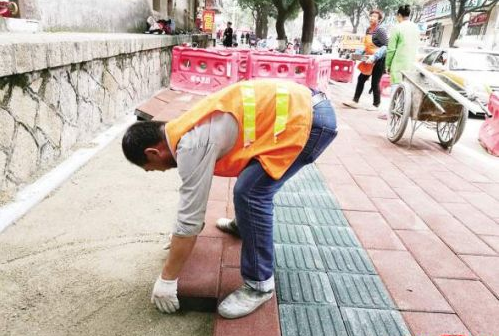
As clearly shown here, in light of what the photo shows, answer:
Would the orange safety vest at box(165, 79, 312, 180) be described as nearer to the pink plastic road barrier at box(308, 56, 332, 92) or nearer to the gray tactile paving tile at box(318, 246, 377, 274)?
the gray tactile paving tile at box(318, 246, 377, 274)

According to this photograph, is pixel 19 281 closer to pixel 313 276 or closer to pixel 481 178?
pixel 313 276

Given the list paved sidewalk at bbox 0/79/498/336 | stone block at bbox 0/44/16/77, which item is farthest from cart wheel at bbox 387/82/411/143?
stone block at bbox 0/44/16/77

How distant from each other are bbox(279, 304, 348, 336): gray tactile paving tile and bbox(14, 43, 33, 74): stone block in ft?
7.99

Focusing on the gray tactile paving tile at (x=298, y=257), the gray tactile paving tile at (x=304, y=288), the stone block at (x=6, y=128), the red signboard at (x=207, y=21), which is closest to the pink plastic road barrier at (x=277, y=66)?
the stone block at (x=6, y=128)

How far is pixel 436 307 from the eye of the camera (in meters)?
→ 2.16

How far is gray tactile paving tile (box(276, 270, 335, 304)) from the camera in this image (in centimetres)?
213

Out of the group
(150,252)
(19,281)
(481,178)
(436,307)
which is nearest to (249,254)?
(150,252)

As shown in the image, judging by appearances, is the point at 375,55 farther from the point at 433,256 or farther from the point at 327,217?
the point at 433,256

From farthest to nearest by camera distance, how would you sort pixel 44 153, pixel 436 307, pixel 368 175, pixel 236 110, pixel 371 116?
pixel 371 116
pixel 368 175
pixel 44 153
pixel 436 307
pixel 236 110

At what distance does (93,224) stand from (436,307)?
218 cm

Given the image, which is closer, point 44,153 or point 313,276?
point 313,276

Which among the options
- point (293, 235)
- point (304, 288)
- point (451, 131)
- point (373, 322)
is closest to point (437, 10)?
point (451, 131)

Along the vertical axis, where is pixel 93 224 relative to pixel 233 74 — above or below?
below

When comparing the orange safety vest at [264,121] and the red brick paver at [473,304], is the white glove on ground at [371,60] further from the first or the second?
the orange safety vest at [264,121]
